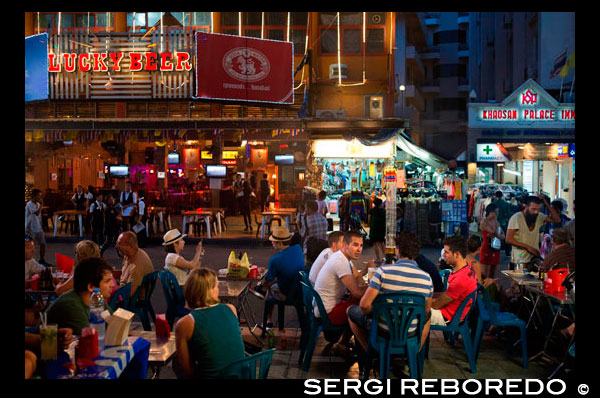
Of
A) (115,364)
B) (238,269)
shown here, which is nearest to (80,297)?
(115,364)

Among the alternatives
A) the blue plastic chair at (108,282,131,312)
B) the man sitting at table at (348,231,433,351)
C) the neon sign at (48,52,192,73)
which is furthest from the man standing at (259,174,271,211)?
the man sitting at table at (348,231,433,351)

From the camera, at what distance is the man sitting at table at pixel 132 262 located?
23.7 feet

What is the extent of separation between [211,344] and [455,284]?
310 centimetres

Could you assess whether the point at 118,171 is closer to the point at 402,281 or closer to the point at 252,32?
the point at 252,32

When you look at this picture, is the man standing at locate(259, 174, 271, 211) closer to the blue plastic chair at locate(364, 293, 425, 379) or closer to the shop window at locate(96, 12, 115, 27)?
the shop window at locate(96, 12, 115, 27)

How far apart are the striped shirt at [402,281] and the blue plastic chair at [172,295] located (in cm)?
245

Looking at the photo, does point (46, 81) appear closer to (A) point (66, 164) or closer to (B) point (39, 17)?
(B) point (39, 17)

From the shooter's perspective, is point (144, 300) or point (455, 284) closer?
point (455, 284)

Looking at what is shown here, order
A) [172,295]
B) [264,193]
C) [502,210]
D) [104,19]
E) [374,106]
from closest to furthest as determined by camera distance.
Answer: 1. [172,295]
2. [502,210]
3. [104,19]
4. [374,106]
5. [264,193]

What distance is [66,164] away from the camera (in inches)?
1006

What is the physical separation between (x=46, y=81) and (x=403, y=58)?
77.6ft

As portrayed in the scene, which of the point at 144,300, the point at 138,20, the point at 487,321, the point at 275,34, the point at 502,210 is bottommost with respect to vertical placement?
the point at 487,321

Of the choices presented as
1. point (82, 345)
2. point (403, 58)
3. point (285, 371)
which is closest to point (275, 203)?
point (403, 58)

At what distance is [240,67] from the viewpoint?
17516mm
